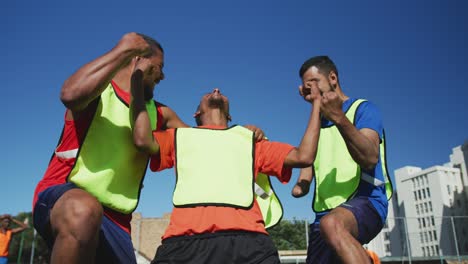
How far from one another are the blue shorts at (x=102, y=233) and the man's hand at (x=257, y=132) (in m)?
1.15

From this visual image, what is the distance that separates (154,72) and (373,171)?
1.85 meters

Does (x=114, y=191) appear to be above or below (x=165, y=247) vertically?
above

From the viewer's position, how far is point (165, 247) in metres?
2.44

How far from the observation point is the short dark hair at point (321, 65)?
3.71 meters

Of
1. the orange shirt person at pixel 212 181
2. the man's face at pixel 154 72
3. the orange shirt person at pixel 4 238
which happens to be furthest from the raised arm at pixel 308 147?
the orange shirt person at pixel 4 238

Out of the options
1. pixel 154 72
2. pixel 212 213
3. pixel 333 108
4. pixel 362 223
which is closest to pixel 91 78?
pixel 154 72

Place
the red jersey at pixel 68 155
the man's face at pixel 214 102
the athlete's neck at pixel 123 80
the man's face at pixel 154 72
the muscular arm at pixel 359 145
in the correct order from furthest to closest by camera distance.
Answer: the man's face at pixel 214 102 → the man's face at pixel 154 72 → the athlete's neck at pixel 123 80 → the muscular arm at pixel 359 145 → the red jersey at pixel 68 155

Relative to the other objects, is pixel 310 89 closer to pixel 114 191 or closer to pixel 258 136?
pixel 258 136

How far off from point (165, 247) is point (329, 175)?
5.21 feet

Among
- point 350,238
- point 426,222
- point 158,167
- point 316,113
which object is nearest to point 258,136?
point 316,113

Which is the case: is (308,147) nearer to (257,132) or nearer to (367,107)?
(257,132)

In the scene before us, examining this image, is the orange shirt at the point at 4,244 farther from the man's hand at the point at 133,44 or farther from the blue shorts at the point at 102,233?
the man's hand at the point at 133,44

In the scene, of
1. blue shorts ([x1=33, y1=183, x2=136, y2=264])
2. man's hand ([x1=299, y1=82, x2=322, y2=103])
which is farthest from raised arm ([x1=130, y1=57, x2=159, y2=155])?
man's hand ([x1=299, y1=82, x2=322, y2=103])

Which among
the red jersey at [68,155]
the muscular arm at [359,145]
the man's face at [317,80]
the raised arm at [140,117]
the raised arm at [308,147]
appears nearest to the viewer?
the red jersey at [68,155]
